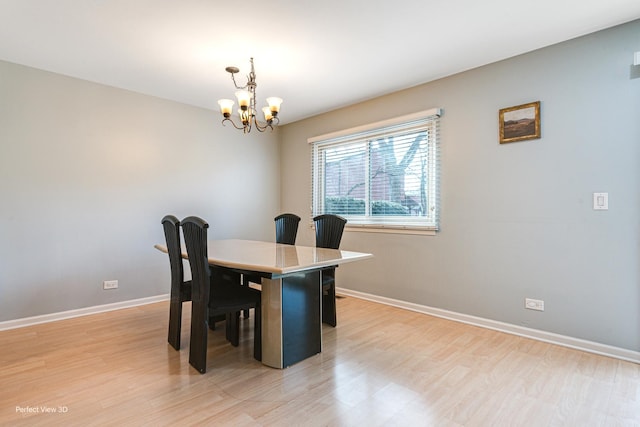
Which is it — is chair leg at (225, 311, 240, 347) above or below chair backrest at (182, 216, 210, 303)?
below

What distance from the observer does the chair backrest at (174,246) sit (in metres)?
2.40

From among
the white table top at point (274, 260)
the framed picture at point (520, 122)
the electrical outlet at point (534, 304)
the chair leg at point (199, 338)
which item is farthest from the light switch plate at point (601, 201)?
the chair leg at point (199, 338)

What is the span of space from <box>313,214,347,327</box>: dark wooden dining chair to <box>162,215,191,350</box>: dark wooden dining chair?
3.79 ft

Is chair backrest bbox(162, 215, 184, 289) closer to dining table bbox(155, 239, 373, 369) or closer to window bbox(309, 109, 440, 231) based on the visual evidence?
dining table bbox(155, 239, 373, 369)

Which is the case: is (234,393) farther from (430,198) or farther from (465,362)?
(430,198)

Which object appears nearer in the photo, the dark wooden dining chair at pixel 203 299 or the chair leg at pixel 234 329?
the dark wooden dining chair at pixel 203 299

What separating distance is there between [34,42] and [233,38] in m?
1.66

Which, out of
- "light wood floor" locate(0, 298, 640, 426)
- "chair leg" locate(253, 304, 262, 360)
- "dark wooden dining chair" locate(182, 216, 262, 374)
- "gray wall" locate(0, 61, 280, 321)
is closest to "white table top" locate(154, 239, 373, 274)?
"dark wooden dining chair" locate(182, 216, 262, 374)

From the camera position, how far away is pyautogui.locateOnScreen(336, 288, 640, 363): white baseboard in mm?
2322

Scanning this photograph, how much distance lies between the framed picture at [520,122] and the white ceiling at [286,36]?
19.0 inches

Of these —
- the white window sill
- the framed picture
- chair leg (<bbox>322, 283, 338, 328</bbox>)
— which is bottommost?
chair leg (<bbox>322, 283, 338, 328</bbox>)

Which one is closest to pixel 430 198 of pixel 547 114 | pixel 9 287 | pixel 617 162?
pixel 547 114

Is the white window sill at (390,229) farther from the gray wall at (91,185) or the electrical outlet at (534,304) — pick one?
the gray wall at (91,185)

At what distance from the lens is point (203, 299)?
7.00ft
